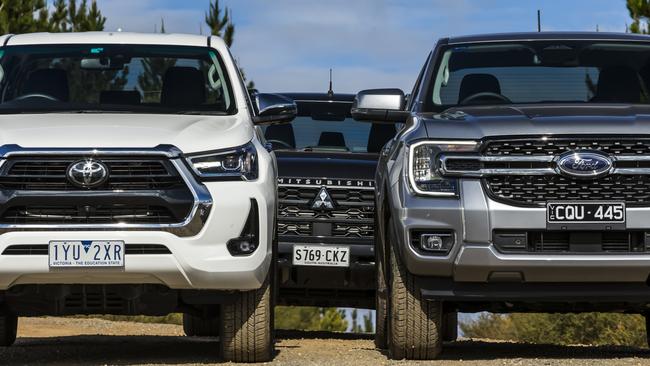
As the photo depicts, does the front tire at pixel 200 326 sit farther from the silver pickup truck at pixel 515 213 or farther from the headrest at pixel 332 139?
the silver pickup truck at pixel 515 213

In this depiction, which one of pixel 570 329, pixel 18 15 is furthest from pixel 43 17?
pixel 570 329

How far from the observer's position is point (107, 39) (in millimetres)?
10398

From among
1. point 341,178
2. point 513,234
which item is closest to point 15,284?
point 513,234

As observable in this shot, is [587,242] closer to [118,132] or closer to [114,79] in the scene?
[118,132]

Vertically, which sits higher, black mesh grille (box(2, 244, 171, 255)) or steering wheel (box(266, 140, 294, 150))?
black mesh grille (box(2, 244, 171, 255))

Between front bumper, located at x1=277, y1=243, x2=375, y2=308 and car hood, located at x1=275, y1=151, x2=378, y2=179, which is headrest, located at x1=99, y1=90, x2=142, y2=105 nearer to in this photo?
front bumper, located at x1=277, y1=243, x2=375, y2=308

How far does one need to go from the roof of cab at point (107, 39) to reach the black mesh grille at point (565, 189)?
265cm

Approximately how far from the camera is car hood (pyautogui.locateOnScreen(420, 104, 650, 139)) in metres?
8.57

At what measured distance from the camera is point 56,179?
8.44 meters

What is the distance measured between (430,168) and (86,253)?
6.00ft

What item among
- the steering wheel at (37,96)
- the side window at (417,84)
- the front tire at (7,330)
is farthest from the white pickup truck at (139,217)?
the front tire at (7,330)

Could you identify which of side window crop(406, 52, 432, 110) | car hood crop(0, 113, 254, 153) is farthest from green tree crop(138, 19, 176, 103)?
side window crop(406, 52, 432, 110)

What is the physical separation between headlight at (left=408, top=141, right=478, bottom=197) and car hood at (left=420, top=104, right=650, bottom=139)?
5 cm

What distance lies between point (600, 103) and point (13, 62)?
3.61m
